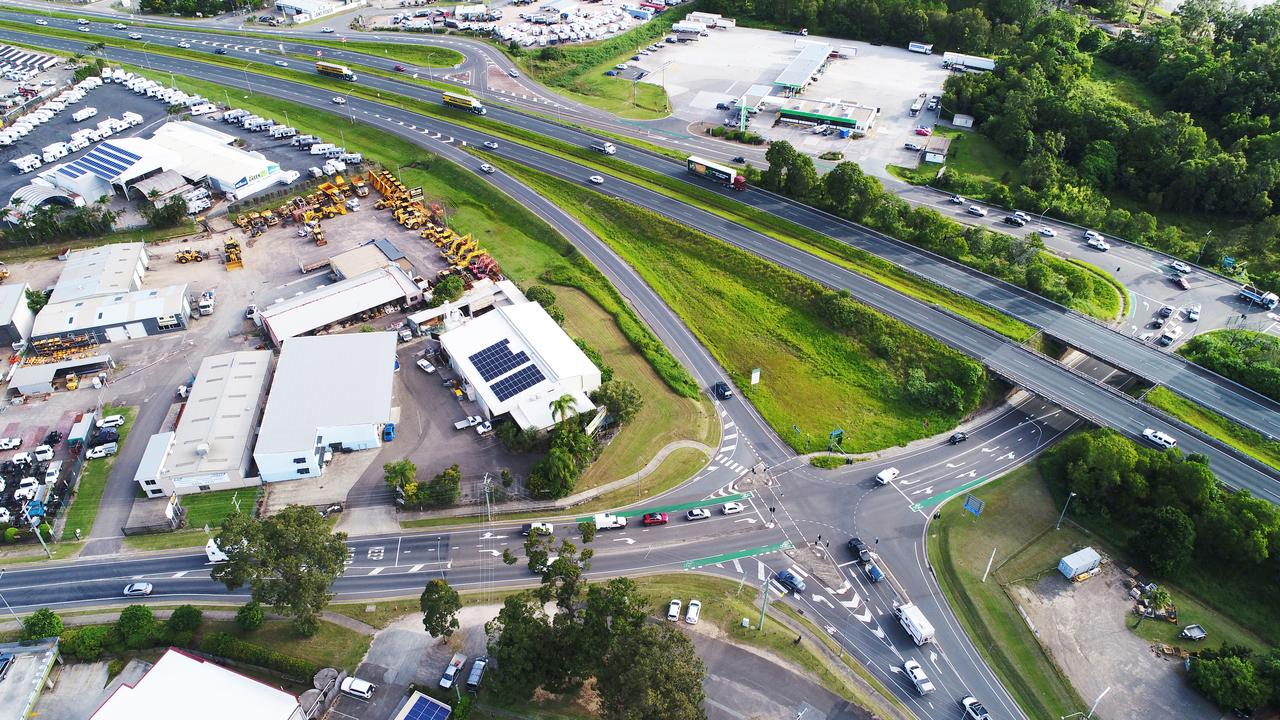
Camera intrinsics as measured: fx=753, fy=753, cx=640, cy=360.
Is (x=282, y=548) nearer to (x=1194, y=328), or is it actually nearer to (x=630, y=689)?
(x=630, y=689)

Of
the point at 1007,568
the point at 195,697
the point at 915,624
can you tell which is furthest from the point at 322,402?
the point at 1007,568

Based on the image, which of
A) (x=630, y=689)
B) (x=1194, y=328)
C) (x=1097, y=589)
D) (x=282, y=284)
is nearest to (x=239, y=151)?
(x=282, y=284)

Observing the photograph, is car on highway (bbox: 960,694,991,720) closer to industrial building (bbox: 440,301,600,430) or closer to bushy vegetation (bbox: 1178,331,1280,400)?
industrial building (bbox: 440,301,600,430)

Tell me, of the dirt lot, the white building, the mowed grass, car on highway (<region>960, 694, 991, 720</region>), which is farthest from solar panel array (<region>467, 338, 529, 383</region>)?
the dirt lot

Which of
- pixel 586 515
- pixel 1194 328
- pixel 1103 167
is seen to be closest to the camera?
pixel 586 515

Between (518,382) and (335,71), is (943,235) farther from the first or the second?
(335,71)
